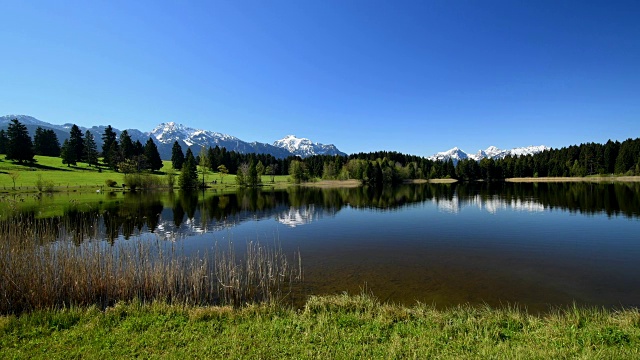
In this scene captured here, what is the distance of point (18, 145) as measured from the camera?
341 feet

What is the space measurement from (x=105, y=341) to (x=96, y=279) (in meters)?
6.21

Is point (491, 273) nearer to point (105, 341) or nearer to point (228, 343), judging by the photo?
point (228, 343)

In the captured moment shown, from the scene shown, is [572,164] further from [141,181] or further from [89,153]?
[89,153]

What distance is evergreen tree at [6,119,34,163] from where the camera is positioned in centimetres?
10338

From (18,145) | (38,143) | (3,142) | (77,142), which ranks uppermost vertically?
(38,143)

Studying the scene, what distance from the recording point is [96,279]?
47.7 ft

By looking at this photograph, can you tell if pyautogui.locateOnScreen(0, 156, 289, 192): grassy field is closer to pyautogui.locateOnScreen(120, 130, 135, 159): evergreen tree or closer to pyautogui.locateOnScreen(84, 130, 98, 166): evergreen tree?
pyautogui.locateOnScreen(84, 130, 98, 166): evergreen tree

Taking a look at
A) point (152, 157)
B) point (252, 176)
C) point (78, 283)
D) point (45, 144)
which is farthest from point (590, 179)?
point (45, 144)

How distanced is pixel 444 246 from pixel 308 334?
822 inches

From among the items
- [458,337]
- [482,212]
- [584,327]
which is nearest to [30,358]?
[458,337]

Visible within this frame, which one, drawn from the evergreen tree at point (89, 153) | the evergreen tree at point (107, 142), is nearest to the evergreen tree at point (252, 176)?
the evergreen tree at point (107, 142)

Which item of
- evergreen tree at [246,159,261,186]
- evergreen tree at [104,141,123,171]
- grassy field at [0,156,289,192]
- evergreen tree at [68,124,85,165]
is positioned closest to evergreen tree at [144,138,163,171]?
evergreen tree at [104,141,123,171]

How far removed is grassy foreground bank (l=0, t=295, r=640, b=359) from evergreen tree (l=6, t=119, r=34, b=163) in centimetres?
13104

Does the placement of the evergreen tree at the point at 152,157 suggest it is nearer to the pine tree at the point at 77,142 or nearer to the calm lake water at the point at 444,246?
the pine tree at the point at 77,142
